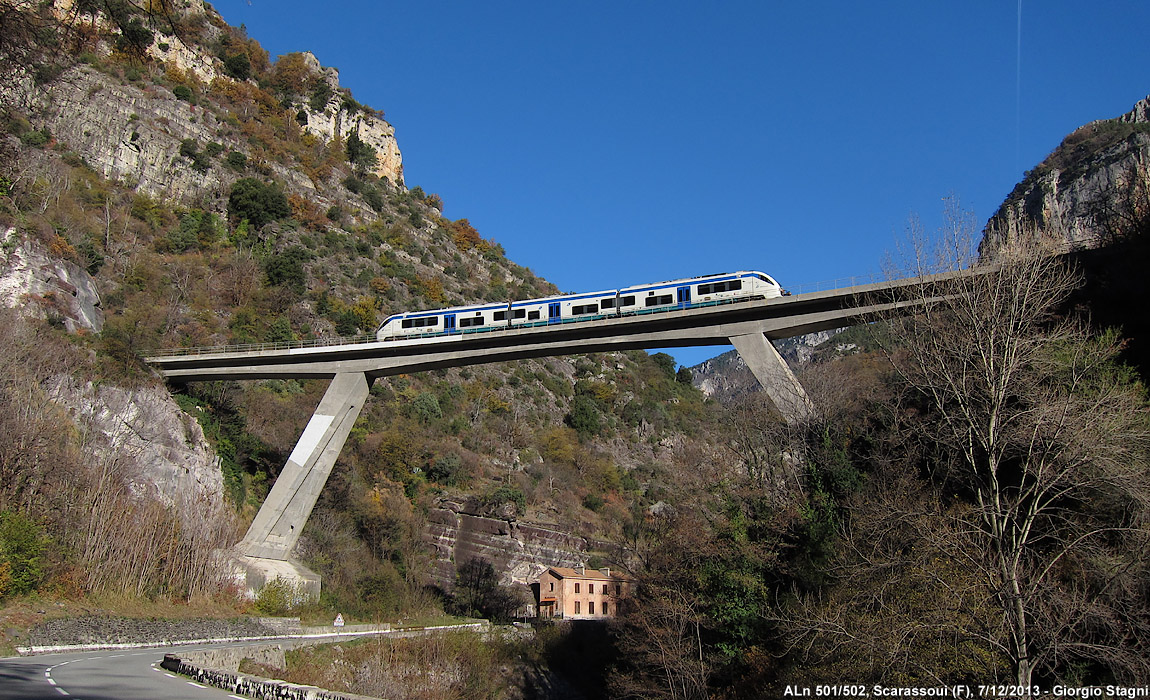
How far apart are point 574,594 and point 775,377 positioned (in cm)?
2267

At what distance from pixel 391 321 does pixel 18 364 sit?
48.4 ft

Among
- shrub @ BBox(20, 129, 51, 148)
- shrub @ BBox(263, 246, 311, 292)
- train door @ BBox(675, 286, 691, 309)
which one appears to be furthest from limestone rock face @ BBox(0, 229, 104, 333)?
train door @ BBox(675, 286, 691, 309)

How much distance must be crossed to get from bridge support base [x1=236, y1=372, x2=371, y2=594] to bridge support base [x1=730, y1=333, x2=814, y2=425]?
1758 cm

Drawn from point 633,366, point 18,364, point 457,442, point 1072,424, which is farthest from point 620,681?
point 633,366

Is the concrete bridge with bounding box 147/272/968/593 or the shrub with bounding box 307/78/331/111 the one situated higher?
the shrub with bounding box 307/78/331/111

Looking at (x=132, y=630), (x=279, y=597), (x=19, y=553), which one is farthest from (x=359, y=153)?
(x=132, y=630)

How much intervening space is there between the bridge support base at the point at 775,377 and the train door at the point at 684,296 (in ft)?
7.52

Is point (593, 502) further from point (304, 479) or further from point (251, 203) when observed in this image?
point (251, 203)

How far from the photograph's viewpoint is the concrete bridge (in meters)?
27.6

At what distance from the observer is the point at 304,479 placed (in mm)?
34031

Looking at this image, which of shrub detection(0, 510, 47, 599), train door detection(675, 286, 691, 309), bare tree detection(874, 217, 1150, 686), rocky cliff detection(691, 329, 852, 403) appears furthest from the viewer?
rocky cliff detection(691, 329, 852, 403)

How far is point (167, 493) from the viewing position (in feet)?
109

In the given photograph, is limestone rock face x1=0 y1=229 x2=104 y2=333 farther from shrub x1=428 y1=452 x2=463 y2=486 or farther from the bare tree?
the bare tree

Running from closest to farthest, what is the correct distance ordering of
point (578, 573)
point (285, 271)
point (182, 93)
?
point (578, 573)
point (285, 271)
point (182, 93)
